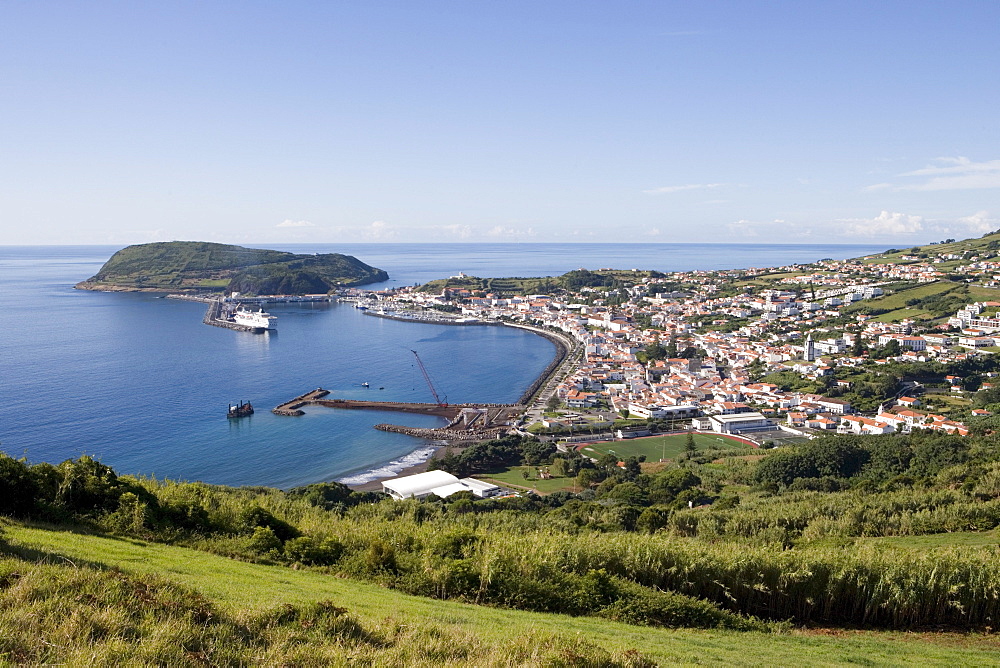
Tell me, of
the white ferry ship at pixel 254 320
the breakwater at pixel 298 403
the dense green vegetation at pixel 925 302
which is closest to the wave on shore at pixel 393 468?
the breakwater at pixel 298 403

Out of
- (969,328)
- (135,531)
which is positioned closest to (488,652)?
(135,531)

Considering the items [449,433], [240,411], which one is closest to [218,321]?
[240,411]

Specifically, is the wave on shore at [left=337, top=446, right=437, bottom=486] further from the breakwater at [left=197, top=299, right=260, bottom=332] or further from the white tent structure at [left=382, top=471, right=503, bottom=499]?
the breakwater at [left=197, top=299, right=260, bottom=332]

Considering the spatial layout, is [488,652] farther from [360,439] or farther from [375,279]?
[375,279]

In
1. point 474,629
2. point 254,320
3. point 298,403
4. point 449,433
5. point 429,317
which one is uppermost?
point 474,629

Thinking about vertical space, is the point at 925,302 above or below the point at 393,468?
above

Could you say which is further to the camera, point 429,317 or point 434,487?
point 429,317

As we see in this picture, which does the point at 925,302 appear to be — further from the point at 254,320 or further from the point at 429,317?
the point at 254,320

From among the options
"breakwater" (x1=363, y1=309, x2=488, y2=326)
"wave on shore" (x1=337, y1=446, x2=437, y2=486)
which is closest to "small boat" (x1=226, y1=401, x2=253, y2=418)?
"wave on shore" (x1=337, y1=446, x2=437, y2=486)
